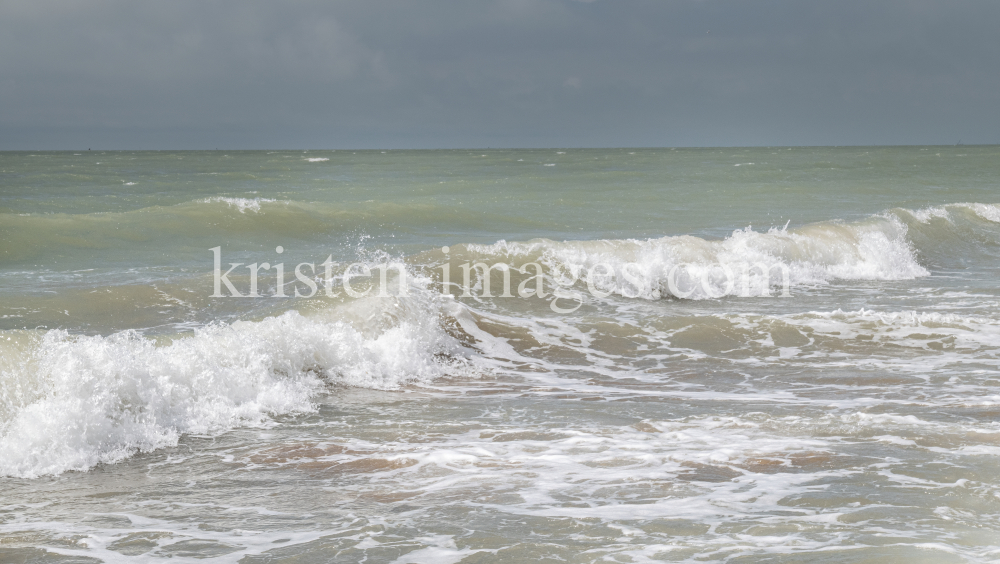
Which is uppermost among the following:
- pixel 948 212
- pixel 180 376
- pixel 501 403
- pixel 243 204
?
pixel 243 204

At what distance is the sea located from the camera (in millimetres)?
4262

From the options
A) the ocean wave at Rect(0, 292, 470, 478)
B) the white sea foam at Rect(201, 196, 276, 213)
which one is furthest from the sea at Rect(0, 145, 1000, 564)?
the white sea foam at Rect(201, 196, 276, 213)

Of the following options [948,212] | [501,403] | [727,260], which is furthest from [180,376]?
[948,212]

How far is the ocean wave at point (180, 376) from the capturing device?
5.78 metres

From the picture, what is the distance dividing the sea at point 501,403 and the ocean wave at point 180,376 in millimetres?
23

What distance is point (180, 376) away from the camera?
6922 millimetres

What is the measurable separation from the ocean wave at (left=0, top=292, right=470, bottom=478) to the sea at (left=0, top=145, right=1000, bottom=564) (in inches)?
0.9

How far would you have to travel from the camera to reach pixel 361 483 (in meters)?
5.09

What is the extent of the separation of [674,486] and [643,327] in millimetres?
5652

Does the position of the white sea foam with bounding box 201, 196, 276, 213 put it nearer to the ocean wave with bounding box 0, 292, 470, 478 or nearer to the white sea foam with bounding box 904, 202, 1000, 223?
the ocean wave with bounding box 0, 292, 470, 478

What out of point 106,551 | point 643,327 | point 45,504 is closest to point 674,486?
point 106,551

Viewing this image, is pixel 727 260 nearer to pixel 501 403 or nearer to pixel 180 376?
pixel 501 403

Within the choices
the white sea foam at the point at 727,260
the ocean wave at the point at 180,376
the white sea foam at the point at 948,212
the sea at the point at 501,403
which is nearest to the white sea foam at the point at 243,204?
the sea at the point at 501,403

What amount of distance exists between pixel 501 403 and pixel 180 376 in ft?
8.64
